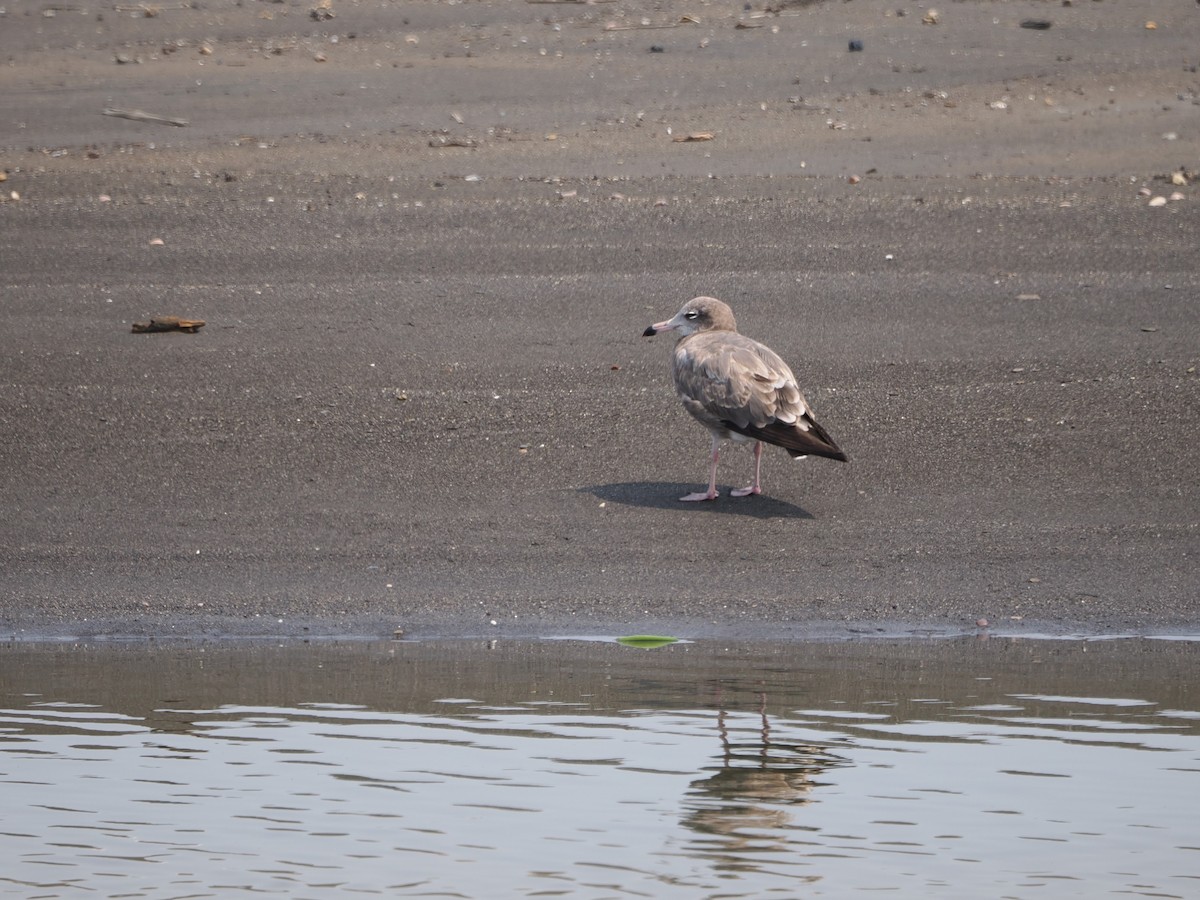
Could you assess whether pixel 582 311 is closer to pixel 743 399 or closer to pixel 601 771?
pixel 743 399

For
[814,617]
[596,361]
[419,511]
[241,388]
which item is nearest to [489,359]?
[596,361]

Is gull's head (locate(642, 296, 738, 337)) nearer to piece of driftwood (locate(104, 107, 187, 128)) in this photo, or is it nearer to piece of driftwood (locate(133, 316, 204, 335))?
piece of driftwood (locate(133, 316, 204, 335))

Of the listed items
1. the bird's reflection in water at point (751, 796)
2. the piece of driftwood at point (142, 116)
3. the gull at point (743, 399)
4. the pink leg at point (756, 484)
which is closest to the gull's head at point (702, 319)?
the gull at point (743, 399)

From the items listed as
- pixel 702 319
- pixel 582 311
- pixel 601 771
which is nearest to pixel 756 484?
pixel 702 319

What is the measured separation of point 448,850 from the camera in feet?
18.1

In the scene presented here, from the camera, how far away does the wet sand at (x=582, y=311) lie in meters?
8.53

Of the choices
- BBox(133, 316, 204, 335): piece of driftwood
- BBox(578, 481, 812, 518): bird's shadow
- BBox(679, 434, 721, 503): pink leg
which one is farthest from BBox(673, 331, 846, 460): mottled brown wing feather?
BBox(133, 316, 204, 335): piece of driftwood

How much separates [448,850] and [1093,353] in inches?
284

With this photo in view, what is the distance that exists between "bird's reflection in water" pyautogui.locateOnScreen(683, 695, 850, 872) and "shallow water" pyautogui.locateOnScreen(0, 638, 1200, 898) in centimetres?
1

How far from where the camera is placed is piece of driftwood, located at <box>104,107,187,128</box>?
16984 mm

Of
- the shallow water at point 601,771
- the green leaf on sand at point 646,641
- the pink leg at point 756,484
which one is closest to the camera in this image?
the shallow water at point 601,771

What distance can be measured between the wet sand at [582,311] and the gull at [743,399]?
0.36 metres

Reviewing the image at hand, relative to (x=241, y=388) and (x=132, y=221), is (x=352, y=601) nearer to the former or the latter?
(x=241, y=388)

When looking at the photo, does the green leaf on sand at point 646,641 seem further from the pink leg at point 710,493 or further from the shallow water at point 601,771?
the pink leg at point 710,493
